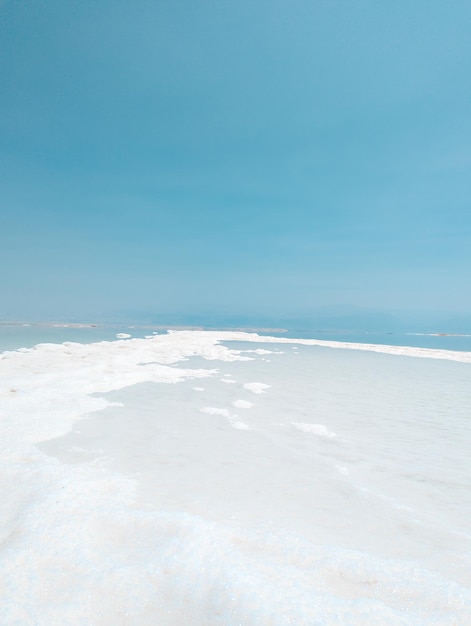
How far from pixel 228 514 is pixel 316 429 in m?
3.51

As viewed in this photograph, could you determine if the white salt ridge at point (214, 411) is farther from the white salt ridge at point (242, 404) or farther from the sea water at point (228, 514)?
the white salt ridge at point (242, 404)

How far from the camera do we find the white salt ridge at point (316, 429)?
649 cm

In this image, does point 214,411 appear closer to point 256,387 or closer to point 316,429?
point 316,429

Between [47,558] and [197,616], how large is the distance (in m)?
1.22

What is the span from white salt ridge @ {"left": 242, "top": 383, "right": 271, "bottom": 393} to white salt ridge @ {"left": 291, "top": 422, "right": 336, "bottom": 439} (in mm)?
3107

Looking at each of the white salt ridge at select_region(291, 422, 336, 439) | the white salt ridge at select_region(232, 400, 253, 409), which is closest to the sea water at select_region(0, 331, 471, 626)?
the white salt ridge at select_region(291, 422, 336, 439)

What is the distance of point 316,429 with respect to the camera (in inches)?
265

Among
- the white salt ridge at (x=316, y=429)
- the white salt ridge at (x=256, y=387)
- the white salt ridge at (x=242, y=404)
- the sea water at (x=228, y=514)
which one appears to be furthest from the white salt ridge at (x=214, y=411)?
the white salt ridge at (x=256, y=387)

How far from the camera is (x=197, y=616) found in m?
2.38

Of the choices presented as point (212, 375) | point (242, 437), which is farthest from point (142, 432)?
point (212, 375)

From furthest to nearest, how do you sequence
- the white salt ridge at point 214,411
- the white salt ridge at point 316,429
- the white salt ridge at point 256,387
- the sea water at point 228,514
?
the white salt ridge at point 256,387 < the white salt ridge at point 214,411 < the white salt ridge at point 316,429 < the sea water at point 228,514

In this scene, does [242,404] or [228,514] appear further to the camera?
[242,404]

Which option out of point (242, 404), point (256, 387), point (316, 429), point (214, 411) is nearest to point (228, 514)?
point (316, 429)

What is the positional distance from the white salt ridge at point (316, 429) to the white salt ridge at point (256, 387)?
3107 mm
